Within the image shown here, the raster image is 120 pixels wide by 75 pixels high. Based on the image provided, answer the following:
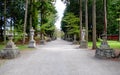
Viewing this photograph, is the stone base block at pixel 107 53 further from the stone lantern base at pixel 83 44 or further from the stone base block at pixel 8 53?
the stone lantern base at pixel 83 44

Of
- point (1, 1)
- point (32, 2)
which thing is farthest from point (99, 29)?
point (1, 1)

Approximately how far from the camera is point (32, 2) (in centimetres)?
4300

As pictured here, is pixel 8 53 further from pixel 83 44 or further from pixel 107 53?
pixel 83 44

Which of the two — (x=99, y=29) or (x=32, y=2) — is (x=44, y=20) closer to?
(x=32, y=2)

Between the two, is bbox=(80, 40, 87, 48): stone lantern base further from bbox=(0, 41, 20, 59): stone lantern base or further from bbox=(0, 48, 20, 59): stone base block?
bbox=(0, 48, 20, 59): stone base block

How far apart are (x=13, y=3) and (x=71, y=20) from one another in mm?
10391

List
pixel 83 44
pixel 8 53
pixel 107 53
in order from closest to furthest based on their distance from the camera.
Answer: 1. pixel 107 53
2. pixel 8 53
3. pixel 83 44

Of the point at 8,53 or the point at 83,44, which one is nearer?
the point at 8,53

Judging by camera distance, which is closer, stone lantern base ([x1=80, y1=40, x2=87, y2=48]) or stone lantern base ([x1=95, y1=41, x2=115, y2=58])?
stone lantern base ([x1=95, y1=41, x2=115, y2=58])

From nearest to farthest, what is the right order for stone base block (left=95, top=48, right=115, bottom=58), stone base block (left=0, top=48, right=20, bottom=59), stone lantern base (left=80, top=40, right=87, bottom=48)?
stone base block (left=95, top=48, right=115, bottom=58), stone base block (left=0, top=48, right=20, bottom=59), stone lantern base (left=80, top=40, right=87, bottom=48)

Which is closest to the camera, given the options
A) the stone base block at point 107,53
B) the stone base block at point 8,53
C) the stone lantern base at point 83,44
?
the stone base block at point 107,53

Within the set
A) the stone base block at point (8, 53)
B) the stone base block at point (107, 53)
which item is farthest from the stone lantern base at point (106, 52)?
the stone base block at point (8, 53)

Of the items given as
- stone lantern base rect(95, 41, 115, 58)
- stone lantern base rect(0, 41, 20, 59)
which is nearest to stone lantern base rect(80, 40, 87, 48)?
stone lantern base rect(95, 41, 115, 58)

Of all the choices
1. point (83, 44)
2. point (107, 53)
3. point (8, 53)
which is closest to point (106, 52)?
point (107, 53)
